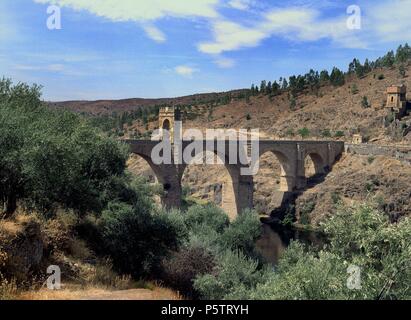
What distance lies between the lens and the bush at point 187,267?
1312 centimetres

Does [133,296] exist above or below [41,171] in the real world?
below

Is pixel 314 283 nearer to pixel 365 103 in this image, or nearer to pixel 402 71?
pixel 365 103

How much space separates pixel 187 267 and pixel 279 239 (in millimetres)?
23302

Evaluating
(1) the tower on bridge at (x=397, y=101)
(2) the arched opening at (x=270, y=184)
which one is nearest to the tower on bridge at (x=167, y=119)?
(2) the arched opening at (x=270, y=184)

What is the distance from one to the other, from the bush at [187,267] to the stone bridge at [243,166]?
860 cm

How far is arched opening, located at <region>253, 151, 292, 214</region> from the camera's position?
153 ft

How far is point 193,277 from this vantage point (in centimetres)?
1379

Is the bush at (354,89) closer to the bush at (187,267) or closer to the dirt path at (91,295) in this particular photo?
the bush at (187,267)

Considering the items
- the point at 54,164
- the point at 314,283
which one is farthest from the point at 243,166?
the point at 314,283

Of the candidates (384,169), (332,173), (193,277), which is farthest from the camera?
(332,173)

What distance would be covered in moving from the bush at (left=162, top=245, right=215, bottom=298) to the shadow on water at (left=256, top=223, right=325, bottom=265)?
567 inches

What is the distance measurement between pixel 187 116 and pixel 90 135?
63568 mm

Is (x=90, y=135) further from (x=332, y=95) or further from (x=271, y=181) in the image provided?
(x=332, y=95)

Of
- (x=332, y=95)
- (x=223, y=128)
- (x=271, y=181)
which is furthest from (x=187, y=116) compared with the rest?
(x=271, y=181)
